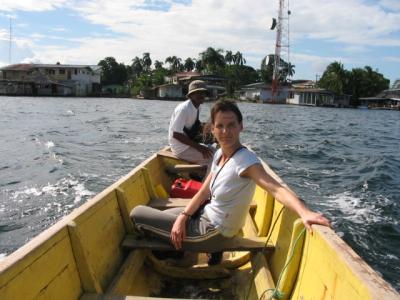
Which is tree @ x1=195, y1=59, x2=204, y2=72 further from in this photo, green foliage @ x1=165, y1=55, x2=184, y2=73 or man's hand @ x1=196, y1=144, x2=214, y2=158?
man's hand @ x1=196, y1=144, x2=214, y2=158

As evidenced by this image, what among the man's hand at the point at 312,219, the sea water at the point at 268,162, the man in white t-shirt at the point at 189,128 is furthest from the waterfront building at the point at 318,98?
the man's hand at the point at 312,219

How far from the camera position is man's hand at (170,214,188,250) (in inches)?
136

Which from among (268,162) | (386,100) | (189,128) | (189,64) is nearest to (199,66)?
(189,64)

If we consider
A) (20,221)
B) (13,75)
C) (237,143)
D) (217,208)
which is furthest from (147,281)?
(13,75)

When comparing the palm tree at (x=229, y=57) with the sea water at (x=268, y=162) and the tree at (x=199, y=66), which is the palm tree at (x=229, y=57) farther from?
the sea water at (x=268, y=162)

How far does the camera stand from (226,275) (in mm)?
3918

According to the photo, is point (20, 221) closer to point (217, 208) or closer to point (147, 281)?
point (147, 281)

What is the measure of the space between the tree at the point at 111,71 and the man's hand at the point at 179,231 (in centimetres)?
9044

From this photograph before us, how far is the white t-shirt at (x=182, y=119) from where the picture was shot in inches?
247

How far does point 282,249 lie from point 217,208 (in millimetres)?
658

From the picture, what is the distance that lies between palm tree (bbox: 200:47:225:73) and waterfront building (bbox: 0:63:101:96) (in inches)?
934

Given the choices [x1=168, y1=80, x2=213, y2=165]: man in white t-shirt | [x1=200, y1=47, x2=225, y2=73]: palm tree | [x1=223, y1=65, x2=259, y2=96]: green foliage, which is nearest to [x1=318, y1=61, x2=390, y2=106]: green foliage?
[x1=223, y1=65, x2=259, y2=96]: green foliage

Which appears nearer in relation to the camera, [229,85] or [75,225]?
[75,225]

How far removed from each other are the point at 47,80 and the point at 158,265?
7416cm
